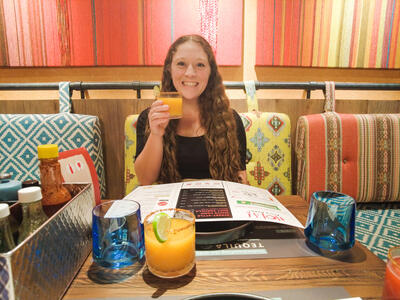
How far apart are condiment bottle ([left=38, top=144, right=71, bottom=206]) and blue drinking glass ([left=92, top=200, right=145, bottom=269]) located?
82 mm

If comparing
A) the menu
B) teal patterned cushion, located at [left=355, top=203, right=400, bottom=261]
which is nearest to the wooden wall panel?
teal patterned cushion, located at [left=355, top=203, right=400, bottom=261]

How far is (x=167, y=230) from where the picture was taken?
0.49m

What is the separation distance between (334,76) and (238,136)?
1.18 metres

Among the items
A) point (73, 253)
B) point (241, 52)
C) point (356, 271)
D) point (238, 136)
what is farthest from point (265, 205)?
point (241, 52)

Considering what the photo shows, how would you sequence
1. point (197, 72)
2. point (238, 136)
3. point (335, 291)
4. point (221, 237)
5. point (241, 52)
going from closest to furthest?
1. point (335, 291)
2. point (221, 237)
3. point (197, 72)
4. point (238, 136)
5. point (241, 52)

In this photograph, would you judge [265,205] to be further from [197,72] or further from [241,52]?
[241,52]

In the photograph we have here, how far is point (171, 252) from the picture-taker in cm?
48

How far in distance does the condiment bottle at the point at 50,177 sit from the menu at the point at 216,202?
0.66 feet

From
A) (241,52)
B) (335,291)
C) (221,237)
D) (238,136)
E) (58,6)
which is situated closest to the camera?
(335,291)

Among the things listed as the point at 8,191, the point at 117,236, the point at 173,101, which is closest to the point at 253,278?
the point at 117,236

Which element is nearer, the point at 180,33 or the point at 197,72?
the point at 197,72

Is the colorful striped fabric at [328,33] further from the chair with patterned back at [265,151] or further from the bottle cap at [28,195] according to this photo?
the bottle cap at [28,195]

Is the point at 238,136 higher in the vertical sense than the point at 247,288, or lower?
higher

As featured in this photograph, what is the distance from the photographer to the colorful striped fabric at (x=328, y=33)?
6.28 feet
